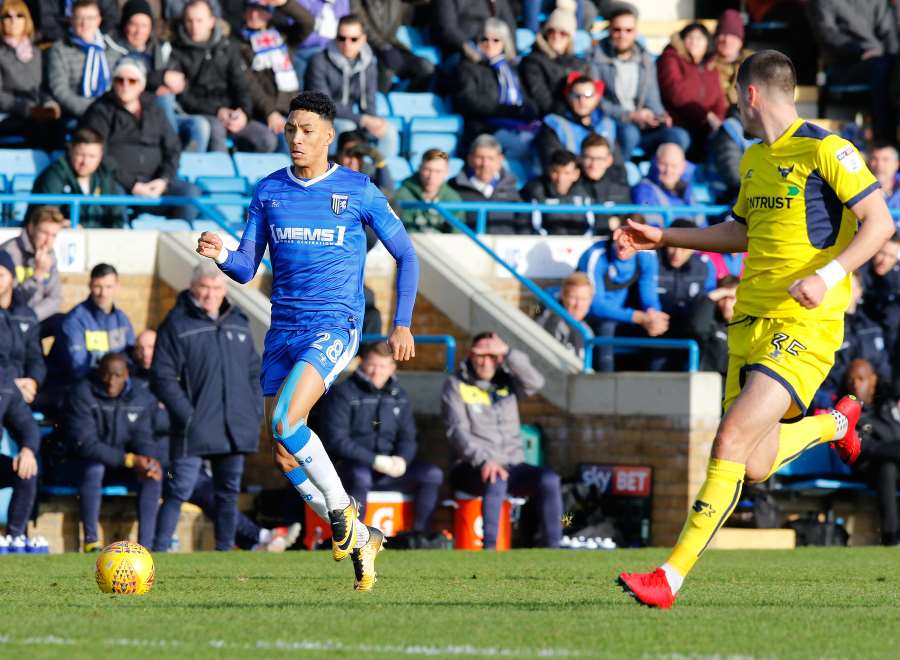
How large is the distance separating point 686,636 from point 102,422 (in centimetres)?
769

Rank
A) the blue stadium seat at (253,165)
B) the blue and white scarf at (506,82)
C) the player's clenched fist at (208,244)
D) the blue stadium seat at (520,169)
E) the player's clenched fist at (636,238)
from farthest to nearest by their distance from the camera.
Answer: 1. the blue and white scarf at (506,82)
2. the blue stadium seat at (520,169)
3. the blue stadium seat at (253,165)
4. the player's clenched fist at (636,238)
5. the player's clenched fist at (208,244)

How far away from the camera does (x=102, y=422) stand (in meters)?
13.7

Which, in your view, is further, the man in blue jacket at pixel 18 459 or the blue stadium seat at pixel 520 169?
the blue stadium seat at pixel 520 169

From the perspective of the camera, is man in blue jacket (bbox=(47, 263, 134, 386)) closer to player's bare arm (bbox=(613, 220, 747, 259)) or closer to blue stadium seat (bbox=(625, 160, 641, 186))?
blue stadium seat (bbox=(625, 160, 641, 186))

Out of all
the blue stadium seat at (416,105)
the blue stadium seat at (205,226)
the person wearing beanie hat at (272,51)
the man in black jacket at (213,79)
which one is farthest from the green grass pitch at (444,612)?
the blue stadium seat at (416,105)

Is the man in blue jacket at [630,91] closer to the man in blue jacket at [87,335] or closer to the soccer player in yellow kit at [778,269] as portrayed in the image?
the man in blue jacket at [87,335]

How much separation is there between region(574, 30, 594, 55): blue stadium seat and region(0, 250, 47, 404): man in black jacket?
8584 millimetres

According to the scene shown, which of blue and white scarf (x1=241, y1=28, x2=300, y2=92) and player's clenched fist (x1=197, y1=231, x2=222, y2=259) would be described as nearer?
player's clenched fist (x1=197, y1=231, x2=222, y2=259)

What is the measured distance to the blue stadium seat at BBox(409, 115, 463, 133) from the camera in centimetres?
1855

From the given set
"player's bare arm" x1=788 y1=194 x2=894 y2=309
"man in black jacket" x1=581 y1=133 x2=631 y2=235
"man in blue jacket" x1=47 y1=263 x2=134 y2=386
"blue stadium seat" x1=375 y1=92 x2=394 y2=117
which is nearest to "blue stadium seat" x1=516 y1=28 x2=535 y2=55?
"blue stadium seat" x1=375 y1=92 x2=394 y2=117

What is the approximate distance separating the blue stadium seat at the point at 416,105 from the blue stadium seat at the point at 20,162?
397cm

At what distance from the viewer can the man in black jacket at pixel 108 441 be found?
13602 millimetres

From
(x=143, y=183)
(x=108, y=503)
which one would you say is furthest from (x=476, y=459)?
(x=143, y=183)

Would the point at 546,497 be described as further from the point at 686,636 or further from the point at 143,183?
the point at 686,636
